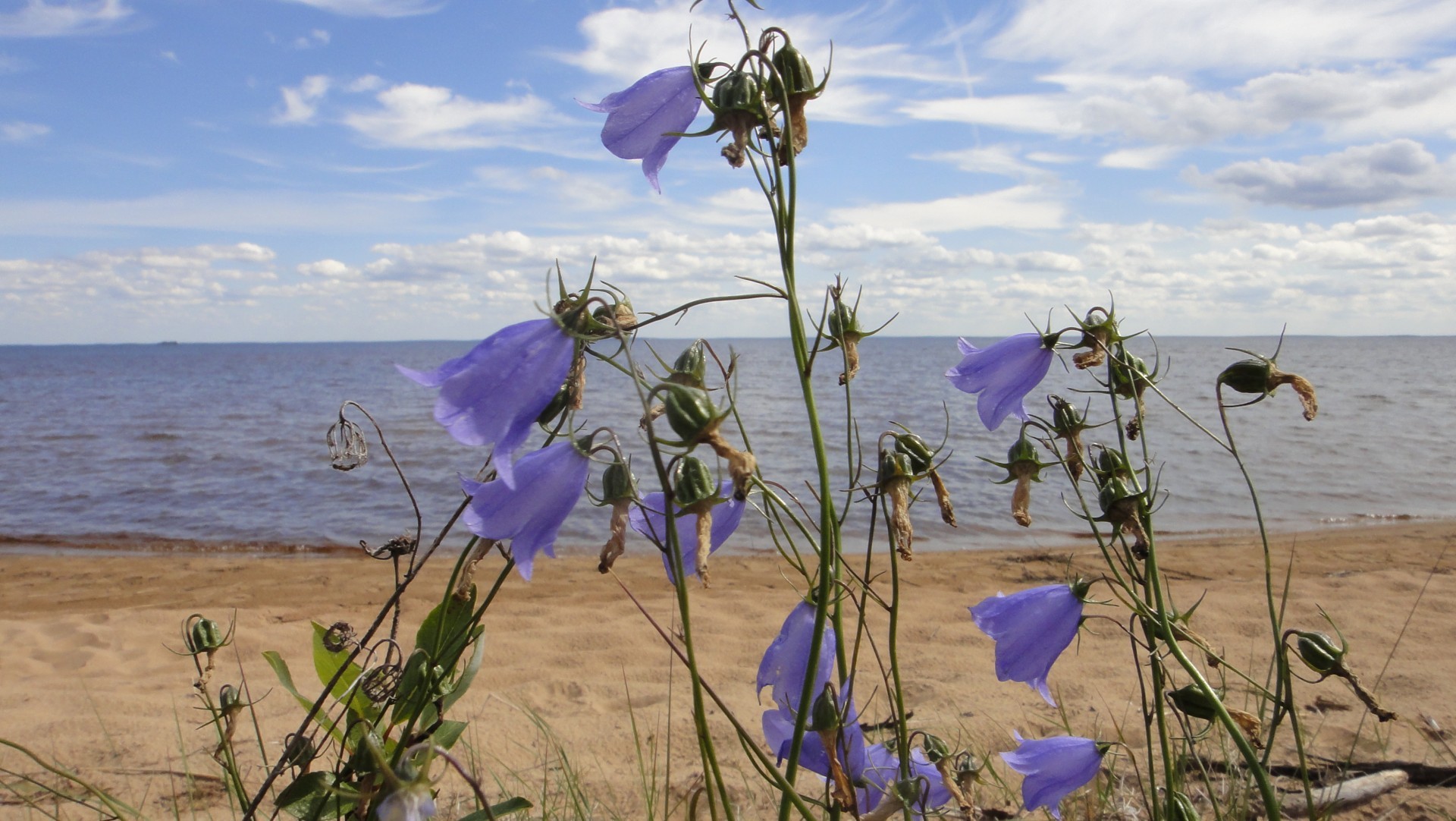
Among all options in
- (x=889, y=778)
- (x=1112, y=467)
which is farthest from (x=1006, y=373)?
(x=889, y=778)

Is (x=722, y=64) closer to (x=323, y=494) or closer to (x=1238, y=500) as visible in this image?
(x=323, y=494)

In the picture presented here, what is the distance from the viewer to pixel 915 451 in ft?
4.05

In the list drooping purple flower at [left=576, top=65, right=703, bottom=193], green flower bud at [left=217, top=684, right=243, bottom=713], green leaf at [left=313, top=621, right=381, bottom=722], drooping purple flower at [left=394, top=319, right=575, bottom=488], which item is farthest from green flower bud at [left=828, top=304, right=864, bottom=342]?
green flower bud at [left=217, top=684, right=243, bottom=713]

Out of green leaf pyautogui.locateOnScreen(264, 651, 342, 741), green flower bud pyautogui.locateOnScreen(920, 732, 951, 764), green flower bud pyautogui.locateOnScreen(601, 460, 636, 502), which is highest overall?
green flower bud pyautogui.locateOnScreen(601, 460, 636, 502)

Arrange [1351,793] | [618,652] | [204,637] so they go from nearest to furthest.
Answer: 1. [204,637]
2. [1351,793]
3. [618,652]

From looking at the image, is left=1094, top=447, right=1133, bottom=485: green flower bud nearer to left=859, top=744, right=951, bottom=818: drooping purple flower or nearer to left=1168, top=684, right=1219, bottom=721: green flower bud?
left=1168, top=684, right=1219, bottom=721: green flower bud

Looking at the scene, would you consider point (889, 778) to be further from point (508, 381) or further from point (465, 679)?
point (508, 381)

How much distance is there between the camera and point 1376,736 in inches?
109

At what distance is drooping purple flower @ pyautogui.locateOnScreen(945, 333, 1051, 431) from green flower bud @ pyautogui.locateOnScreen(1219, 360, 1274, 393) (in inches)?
10.6

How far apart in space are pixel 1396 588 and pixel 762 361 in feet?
195

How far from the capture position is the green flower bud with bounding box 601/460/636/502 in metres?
0.96

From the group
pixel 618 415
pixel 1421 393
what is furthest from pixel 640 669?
pixel 1421 393

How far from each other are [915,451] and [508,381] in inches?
22.6

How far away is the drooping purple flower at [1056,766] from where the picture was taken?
4.95 feet
